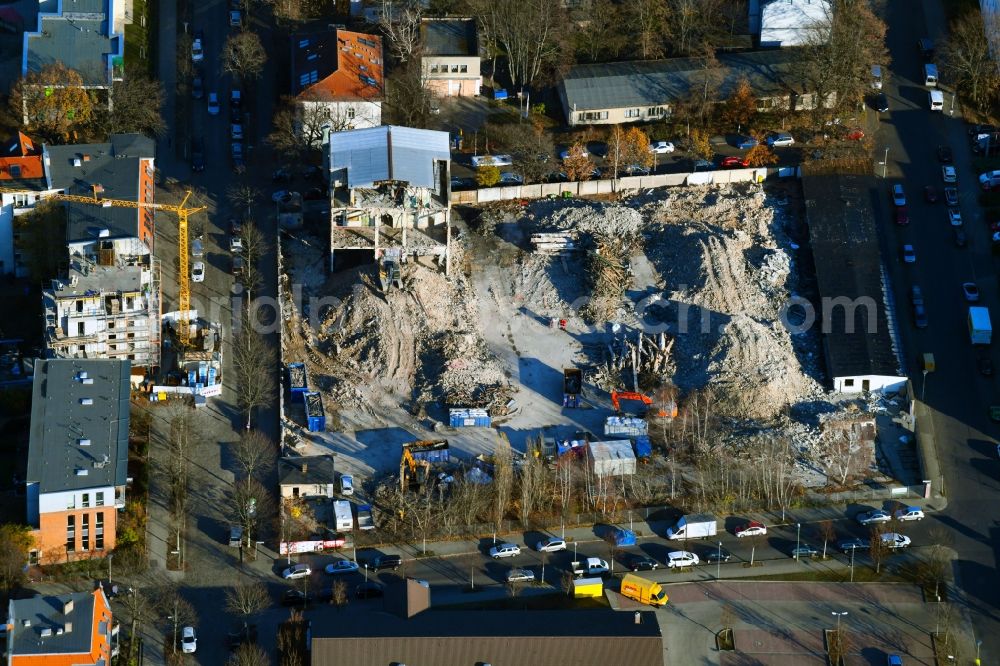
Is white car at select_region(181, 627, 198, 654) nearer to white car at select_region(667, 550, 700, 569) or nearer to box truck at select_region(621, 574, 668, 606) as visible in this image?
box truck at select_region(621, 574, 668, 606)

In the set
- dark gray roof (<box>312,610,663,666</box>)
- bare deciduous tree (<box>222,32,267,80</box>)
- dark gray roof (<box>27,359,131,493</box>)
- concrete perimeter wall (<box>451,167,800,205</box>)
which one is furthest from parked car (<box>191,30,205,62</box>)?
dark gray roof (<box>312,610,663,666</box>)

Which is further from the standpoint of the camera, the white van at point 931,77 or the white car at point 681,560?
the white van at point 931,77

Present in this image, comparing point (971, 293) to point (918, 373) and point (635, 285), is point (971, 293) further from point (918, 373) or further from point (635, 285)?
point (635, 285)

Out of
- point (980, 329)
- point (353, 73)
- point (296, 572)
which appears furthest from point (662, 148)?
point (296, 572)

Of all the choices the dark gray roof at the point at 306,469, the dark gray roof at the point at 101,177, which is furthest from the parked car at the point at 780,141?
the dark gray roof at the point at 101,177

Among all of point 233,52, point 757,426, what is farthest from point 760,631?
point 233,52

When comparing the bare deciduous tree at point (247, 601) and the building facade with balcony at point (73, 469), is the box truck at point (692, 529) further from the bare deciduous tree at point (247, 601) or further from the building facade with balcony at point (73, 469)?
the building facade with balcony at point (73, 469)

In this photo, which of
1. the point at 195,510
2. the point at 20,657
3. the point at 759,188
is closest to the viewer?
the point at 20,657
